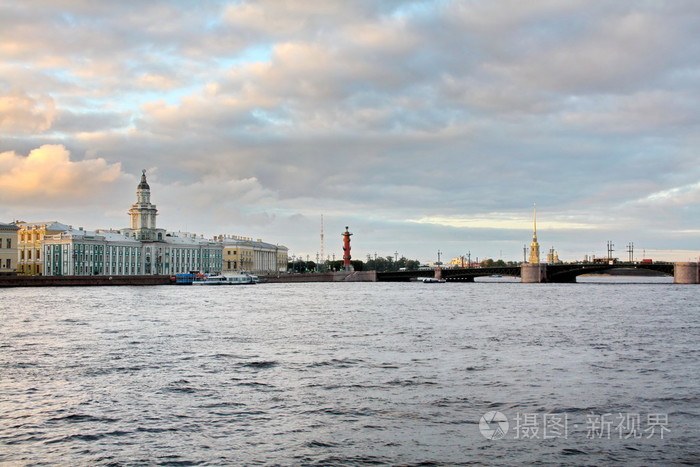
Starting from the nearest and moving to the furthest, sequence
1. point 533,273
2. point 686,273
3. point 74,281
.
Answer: point 74,281, point 686,273, point 533,273

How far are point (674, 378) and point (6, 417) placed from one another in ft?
38.5

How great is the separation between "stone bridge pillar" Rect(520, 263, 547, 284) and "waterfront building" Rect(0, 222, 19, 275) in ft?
185

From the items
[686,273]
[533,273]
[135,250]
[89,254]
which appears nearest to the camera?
[686,273]

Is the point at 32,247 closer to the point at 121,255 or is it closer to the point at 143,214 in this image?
the point at 121,255

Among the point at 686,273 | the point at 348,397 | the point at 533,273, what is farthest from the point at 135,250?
the point at 348,397

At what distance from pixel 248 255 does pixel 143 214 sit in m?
18.5

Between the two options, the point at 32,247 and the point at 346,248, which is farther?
the point at 346,248

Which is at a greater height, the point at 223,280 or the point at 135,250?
the point at 135,250

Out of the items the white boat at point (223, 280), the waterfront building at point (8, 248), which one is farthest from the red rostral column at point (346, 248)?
the waterfront building at point (8, 248)

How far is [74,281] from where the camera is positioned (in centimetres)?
7431

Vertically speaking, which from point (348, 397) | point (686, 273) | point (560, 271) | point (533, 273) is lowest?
point (348, 397)

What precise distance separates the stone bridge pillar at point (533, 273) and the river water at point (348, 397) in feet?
221

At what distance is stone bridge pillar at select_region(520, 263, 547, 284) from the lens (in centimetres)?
9069

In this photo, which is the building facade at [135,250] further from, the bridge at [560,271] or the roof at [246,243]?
the bridge at [560,271]
